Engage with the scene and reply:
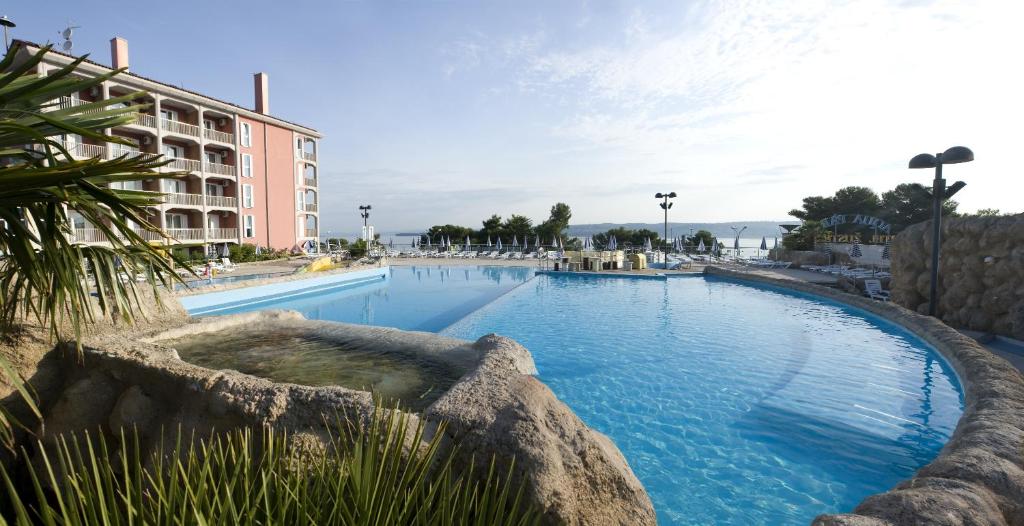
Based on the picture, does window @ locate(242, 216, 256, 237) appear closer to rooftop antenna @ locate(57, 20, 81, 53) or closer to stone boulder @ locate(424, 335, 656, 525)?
rooftop antenna @ locate(57, 20, 81, 53)

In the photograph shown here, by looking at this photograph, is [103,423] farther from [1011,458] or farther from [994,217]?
[994,217]

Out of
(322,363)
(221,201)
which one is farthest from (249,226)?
(322,363)

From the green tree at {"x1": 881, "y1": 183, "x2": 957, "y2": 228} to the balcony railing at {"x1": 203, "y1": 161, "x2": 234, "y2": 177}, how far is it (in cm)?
4655

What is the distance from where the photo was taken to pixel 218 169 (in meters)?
27.6

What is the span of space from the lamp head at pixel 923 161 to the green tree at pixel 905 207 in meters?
37.0

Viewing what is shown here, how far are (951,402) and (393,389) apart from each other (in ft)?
23.6

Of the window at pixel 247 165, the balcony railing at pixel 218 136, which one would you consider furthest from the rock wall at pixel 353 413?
the window at pixel 247 165

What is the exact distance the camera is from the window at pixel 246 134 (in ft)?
95.0

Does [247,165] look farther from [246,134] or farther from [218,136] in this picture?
[218,136]

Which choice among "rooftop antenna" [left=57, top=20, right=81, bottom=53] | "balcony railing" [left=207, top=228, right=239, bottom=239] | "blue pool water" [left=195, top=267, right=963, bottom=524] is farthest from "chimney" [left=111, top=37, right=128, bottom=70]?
"blue pool water" [left=195, top=267, right=963, bottom=524]

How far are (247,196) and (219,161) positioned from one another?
2.38 metres

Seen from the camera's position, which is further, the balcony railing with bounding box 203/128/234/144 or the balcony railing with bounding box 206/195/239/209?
the balcony railing with bounding box 206/195/239/209

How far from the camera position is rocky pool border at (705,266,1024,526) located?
2.70 m

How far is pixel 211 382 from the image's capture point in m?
3.99
